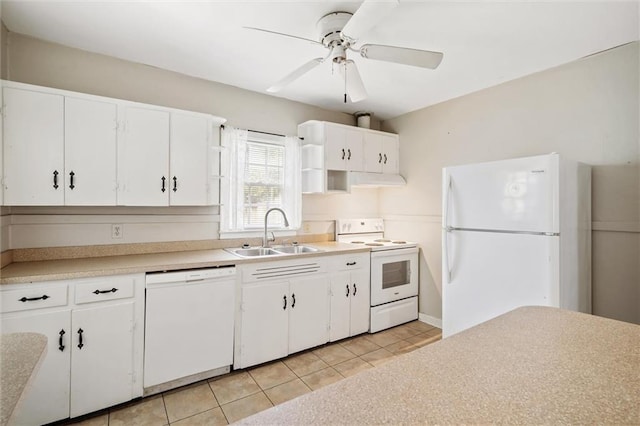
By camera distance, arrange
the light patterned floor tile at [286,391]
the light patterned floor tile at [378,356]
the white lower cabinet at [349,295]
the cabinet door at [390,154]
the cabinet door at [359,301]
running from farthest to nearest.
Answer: the cabinet door at [390,154] → the cabinet door at [359,301] → the white lower cabinet at [349,295] → the light patterned floor tile at [378,356] → the light patterned floor tile at [286,391]

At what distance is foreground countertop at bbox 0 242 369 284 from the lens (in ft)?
6.14

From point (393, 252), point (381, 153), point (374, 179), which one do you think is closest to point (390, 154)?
point (381, 153)

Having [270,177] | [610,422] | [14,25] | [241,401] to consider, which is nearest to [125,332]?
[241,401]

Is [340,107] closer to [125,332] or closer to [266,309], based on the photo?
[266,309]

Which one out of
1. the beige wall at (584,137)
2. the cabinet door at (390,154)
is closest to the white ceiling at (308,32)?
the beige wall at (584,137)

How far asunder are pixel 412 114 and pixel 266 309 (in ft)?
A: 9.52

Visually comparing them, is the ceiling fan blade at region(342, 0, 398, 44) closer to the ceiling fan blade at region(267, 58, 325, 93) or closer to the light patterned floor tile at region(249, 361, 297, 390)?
the ceiling fan blade at region(267, 58, 325, 93)

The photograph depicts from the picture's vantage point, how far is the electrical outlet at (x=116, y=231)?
8.37 feet

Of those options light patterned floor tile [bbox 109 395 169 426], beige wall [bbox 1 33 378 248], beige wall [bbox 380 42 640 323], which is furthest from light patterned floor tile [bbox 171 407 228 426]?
beige wall [bbox 380 42 640 323]

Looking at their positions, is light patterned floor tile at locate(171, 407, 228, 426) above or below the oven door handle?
below

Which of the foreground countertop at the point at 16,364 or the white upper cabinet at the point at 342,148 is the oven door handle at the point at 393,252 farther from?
the foreground countertop at the point at 16,364

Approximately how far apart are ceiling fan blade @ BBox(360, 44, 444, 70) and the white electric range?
194 cm

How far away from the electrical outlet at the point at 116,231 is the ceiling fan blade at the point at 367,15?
90.0 inches

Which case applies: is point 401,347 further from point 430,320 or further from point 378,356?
point 430,320
